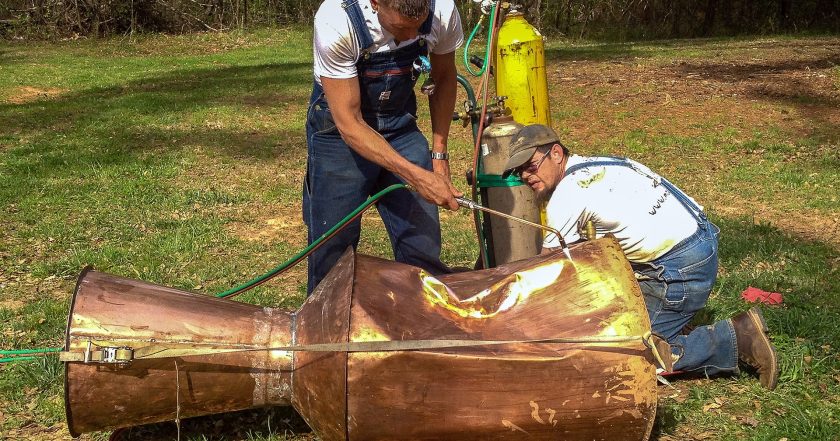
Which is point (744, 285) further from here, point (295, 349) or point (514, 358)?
point (295, 349)

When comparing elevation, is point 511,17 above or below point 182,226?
above

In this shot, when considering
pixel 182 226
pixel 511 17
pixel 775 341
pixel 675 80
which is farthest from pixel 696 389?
pixel 675 80

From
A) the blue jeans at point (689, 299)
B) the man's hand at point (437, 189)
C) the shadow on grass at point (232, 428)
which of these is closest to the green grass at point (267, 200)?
the shadow on grass at point (232, 428)

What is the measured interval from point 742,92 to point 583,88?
2.01m

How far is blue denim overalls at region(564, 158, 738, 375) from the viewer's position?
3676mm

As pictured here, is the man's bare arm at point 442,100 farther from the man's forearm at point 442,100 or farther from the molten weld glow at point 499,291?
the molten weld glow at point 499,291

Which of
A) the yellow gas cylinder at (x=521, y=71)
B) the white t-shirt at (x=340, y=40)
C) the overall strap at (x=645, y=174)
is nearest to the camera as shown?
the white t-shirt at (x=340, y=40)

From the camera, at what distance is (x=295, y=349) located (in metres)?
2.97

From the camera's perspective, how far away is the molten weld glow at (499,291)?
9.93 feet

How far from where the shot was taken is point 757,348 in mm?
3699

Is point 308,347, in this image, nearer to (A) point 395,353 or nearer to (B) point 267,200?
(A) point 395,353

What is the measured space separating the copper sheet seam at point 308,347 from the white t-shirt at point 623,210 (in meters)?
0.64

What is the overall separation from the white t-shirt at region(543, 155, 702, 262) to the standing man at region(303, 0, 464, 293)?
1.51ft

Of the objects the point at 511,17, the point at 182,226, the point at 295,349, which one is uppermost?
the point at 511,17
